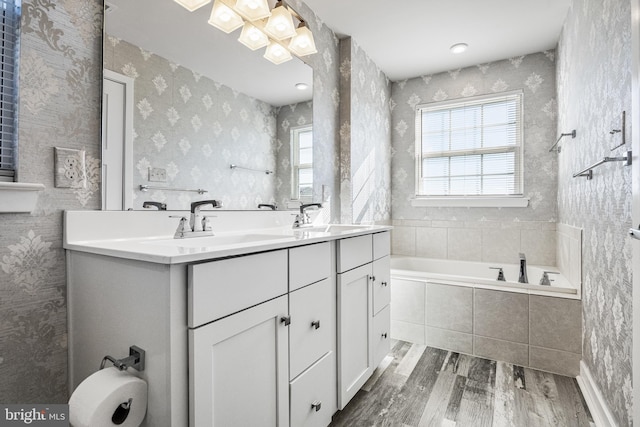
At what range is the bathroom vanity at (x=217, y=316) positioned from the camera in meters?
0.86

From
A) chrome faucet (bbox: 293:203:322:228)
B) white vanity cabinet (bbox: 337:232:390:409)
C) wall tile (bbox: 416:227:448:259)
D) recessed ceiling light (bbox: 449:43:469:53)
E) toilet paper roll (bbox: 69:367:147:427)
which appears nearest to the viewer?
toilet paper roll (bbox: 69:367:147:427)

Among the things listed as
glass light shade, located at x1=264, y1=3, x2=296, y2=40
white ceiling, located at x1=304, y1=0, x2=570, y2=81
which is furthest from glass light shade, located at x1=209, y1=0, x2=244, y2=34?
white ceiling, located at x1=304, y1=0, x2=570, y2=81

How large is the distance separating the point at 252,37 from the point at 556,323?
2492 mm

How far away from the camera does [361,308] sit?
1746 millimetres

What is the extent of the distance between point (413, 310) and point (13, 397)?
224 centimetres

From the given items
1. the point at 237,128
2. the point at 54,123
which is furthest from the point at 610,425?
the point at 54,123

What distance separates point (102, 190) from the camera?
121 centimetres

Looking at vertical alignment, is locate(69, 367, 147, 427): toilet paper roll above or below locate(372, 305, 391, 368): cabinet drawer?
above

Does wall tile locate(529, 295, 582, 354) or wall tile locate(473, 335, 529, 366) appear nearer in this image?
wall tile locate(529, 295, 582, 354)

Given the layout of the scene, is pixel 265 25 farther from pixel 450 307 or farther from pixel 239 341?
pixel 450 307

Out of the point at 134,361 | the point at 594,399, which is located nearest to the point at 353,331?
the point at 134,361

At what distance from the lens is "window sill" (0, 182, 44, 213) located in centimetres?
96

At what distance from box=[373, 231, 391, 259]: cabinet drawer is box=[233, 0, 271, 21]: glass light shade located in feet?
4.40

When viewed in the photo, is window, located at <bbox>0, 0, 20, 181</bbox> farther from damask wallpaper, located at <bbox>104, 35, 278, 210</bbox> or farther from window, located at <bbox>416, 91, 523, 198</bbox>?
window, located at <bbox>416, 91, 523, 198</bbox>
